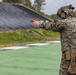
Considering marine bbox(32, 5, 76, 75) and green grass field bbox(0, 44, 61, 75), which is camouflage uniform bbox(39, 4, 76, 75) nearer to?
marine bbox(32, 5, 76, 75)

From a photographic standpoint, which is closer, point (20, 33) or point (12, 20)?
point (20, 33)

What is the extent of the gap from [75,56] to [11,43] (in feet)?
53.4

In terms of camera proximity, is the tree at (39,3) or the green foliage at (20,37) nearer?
the green foliage at (20,37)

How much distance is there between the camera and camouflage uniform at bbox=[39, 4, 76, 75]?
17.9 ft

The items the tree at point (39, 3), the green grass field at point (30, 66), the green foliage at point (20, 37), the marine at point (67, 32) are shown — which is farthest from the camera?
the tree at point (39, 3)

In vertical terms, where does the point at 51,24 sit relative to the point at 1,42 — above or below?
above

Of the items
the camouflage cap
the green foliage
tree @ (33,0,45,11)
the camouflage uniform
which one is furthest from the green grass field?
tree @ (33,0,45,11)

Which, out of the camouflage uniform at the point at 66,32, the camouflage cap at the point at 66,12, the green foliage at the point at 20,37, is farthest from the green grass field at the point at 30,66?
the green foliage at the point at 20,37

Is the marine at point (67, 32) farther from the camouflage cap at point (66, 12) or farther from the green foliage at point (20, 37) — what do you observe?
the green foliage at point (20, 37)

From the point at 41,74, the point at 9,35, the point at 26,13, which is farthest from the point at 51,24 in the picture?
the point at 26,13

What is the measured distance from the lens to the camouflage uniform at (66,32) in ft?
17.9

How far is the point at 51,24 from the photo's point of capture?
18.0 feet

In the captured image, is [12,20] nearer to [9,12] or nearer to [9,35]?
[9,12]

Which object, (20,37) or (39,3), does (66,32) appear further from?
(39,3)
